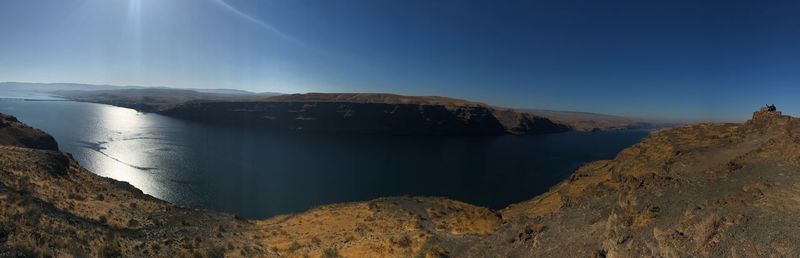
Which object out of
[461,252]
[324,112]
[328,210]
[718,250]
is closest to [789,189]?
[718,250]

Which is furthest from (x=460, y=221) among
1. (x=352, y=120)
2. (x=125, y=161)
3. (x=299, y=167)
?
(x=352, y=120)

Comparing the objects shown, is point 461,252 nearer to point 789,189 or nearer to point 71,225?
point 789,189

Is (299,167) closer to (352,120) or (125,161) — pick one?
(125,161)

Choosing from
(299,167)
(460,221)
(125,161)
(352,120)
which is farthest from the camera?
(352,120)

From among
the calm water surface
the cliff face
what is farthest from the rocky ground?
the cliff face

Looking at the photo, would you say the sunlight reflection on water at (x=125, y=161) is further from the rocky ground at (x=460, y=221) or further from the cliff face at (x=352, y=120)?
the cliff face at (x=352, y=120)
